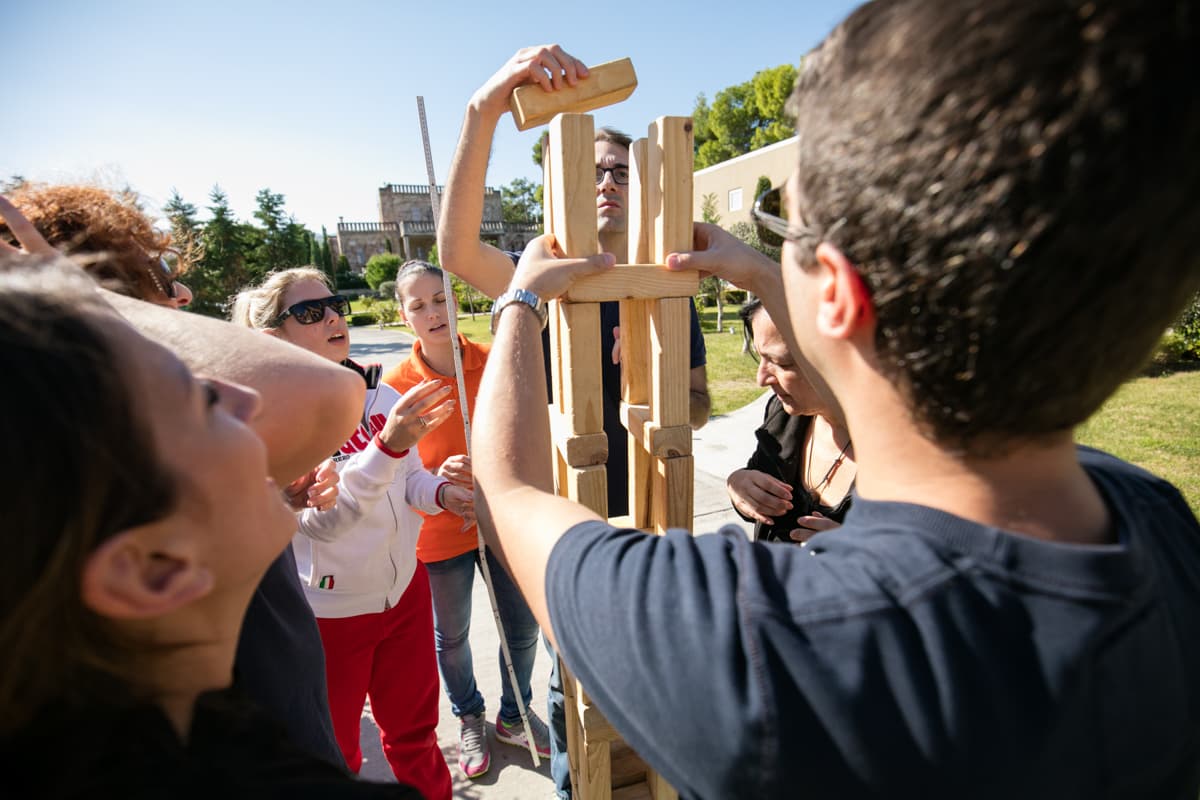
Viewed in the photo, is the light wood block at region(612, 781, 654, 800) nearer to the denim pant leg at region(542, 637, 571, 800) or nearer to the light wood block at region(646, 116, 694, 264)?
the denim pant leg at region(542, 637, 571, 800)

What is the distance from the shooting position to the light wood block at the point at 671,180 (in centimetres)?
141

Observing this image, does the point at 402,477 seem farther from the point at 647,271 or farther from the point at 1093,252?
the point at 1093,252

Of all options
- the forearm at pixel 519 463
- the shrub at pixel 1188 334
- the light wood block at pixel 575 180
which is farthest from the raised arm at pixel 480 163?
the shrub at pixel 1188 334

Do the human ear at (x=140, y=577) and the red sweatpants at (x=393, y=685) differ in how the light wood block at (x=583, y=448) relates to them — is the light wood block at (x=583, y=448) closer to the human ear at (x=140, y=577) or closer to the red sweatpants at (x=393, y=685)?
the human ear at (x=140, y=577)

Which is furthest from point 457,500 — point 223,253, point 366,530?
point 223,253

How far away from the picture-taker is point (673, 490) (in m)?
1.60

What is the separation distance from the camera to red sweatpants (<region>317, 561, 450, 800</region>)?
218cm

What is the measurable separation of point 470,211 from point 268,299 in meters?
1.33

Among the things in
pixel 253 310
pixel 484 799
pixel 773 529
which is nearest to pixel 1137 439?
pixel 773 529

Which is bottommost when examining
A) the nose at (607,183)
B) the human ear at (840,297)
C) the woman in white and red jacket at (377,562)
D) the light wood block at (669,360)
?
the woman in white and red jacket at (377,562)

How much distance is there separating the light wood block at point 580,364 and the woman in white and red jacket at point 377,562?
23.9 inches

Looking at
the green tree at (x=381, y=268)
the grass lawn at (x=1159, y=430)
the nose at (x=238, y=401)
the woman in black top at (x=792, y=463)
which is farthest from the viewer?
the green tree at (x=381, y=268)

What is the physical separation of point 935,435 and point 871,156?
36 centimetres

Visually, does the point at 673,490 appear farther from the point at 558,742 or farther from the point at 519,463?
the point at 558,742
